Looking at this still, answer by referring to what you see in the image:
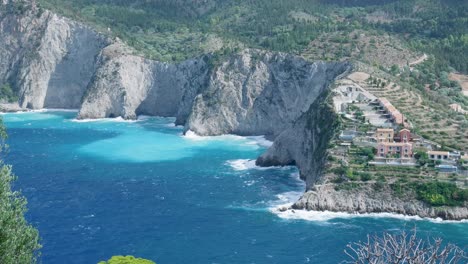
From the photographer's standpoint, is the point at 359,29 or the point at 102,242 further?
the point at 359,29

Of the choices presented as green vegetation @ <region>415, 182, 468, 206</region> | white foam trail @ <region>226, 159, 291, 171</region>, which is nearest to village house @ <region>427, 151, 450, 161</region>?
green vegetation @ <region>415, 182, 468, 206</region>

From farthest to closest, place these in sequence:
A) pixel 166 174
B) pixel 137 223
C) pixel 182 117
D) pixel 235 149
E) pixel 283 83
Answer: pixel 182 117, pixel 283 83, pixel 235 149, pixel 166 174, pixel 137 223

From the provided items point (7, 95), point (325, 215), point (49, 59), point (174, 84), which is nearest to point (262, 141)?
point (174, 84)

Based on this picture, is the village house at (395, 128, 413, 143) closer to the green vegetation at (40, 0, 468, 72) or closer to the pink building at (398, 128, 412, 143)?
the pink building at (398, 128, 412, 143)

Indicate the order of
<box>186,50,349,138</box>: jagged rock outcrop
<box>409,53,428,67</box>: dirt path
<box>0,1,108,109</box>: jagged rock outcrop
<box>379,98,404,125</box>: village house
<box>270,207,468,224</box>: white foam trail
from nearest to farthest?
<box>270,207,468,224</box>: white foam trail, <box>379,98,404,125</box>: village house, <box>409,53,428,67</box>: dirt path, <box>186,50,349,138</box>: jagged rock outcrop, <box>0,1,108,109</box>: jagged rock outcrop

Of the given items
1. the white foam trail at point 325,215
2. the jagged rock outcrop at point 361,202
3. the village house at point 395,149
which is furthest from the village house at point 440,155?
the white foam trail at point 325,215

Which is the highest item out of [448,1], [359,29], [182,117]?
[448,1]

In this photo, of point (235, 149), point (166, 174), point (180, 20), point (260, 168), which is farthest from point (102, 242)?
point (180, 20)

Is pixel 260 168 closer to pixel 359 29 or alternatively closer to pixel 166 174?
pixel 166 174
